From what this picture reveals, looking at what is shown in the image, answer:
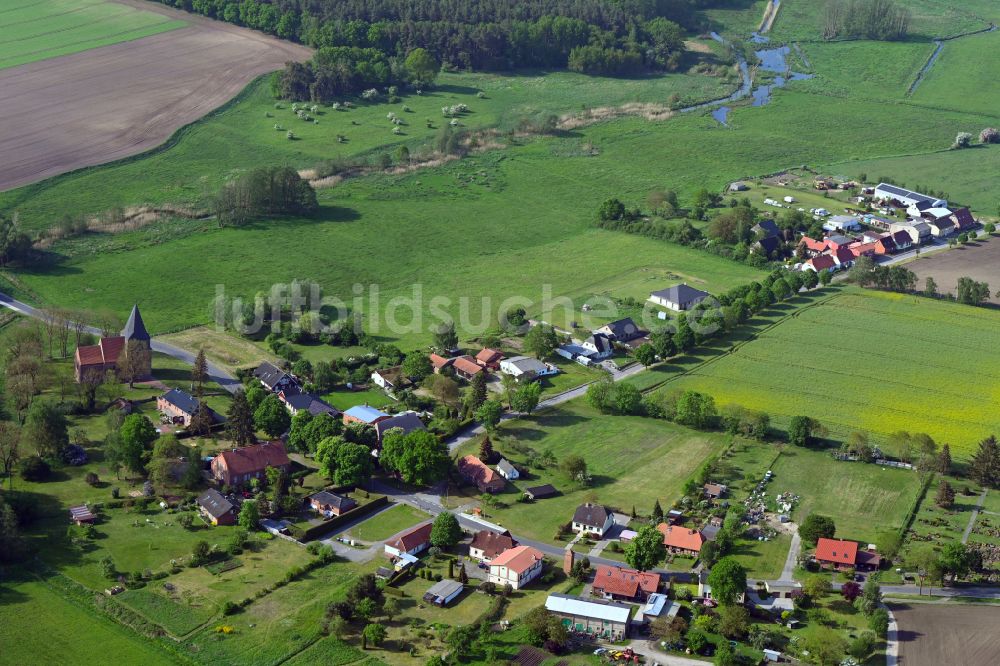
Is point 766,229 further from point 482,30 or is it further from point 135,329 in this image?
point 482,30

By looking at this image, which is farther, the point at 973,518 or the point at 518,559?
the point at 973,518

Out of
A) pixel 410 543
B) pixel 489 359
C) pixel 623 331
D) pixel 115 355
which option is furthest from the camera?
pixel 623 331

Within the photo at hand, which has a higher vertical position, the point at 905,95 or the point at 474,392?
the point at 905,95

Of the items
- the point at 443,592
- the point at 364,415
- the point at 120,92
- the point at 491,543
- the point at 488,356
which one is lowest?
the point at 443,592

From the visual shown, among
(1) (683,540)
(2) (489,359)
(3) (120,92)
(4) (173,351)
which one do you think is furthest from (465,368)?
(3) (120,92)

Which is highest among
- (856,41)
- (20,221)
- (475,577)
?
(856,41)

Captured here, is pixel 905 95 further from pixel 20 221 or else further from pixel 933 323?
pixel 20 221

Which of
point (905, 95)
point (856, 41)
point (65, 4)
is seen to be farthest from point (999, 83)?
point (65, 4)
